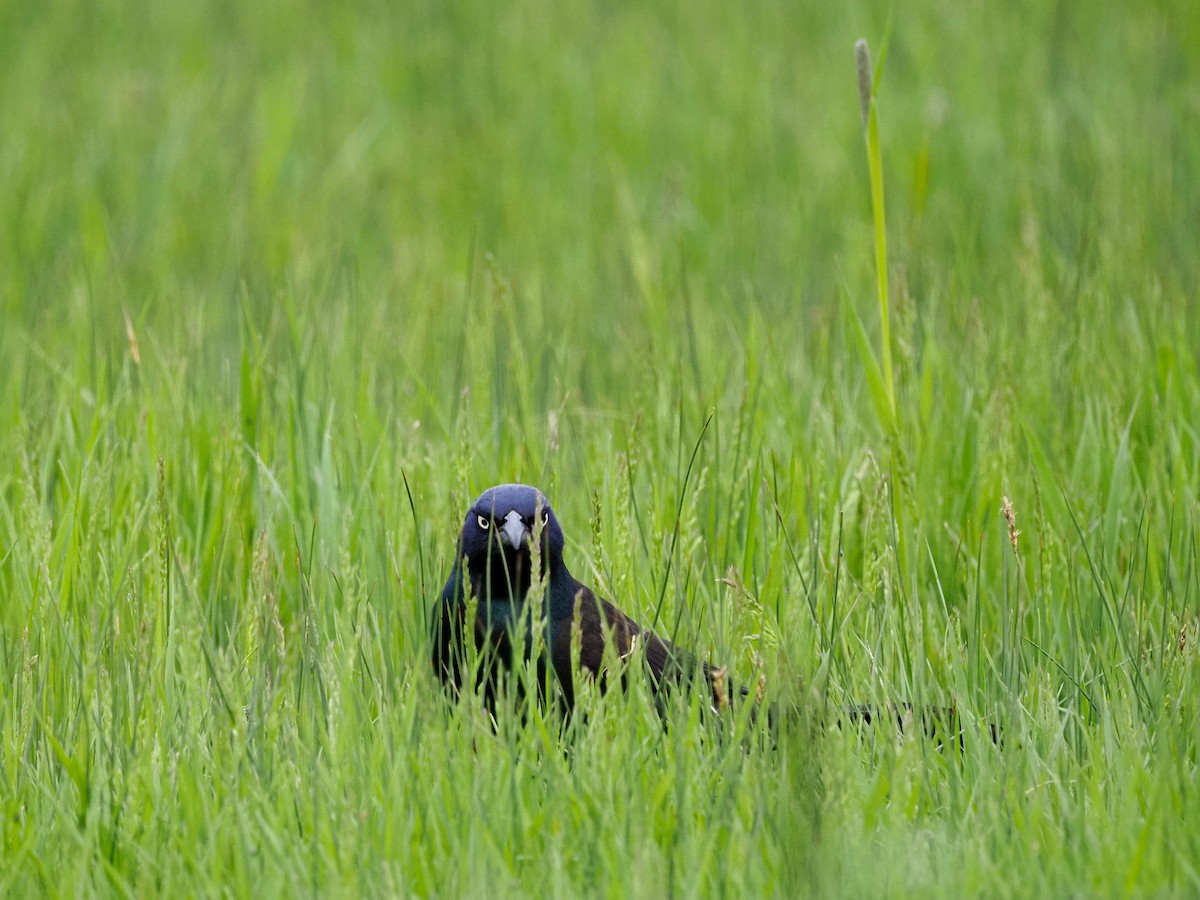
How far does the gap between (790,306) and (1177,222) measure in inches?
57.0

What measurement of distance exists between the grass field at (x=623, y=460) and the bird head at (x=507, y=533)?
0.09m

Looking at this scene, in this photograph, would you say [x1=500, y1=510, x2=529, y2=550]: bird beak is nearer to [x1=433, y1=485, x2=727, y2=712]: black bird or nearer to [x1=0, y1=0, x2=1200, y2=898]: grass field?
[x1=433, y1=485, x2=727, y2=712]: black bird

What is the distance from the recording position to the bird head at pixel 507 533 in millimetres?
3131

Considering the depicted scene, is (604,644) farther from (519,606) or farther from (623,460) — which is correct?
(623,460)

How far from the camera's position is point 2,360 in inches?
176

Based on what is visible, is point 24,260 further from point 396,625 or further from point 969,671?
point 969,671

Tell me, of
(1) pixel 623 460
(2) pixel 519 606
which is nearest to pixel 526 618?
(2) pixel 519 606

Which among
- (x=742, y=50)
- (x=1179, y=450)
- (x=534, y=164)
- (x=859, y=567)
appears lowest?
(x=859, y=567)

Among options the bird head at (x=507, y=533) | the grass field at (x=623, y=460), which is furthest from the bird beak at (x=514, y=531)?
the grass field at (x=623, y=460)

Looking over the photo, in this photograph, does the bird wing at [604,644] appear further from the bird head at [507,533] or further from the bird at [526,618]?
the bird head at [507,533]

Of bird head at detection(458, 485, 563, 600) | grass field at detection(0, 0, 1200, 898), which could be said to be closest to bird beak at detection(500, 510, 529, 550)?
bird head at detection(458, 485, 563, 600)

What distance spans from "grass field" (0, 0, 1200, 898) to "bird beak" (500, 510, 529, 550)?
159 millimetres

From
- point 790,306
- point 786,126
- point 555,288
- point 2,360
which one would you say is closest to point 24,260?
point 2,360

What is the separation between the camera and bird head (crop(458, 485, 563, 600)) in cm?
313
